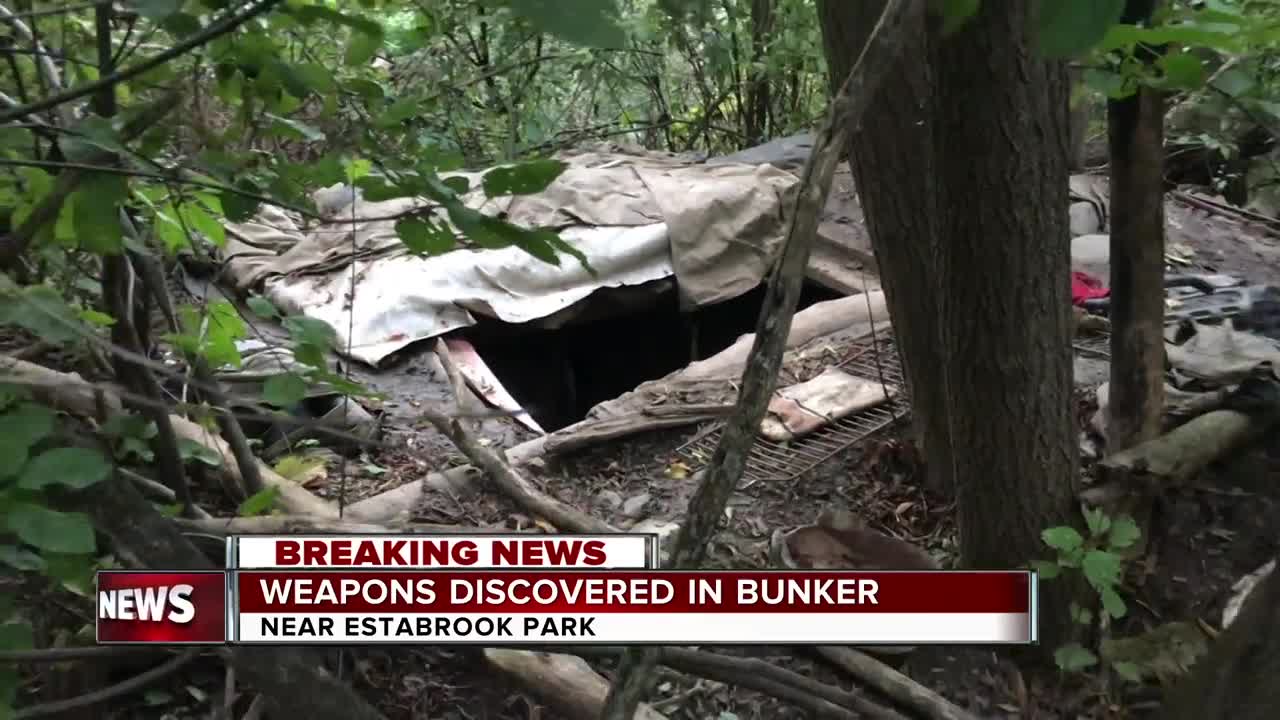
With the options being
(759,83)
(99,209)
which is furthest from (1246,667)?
(759,83)

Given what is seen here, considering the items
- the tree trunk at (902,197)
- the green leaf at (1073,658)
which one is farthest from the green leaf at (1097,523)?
the tree trunk at (902,197)

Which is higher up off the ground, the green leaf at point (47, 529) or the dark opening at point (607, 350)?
the green leaf at point (47, 529)

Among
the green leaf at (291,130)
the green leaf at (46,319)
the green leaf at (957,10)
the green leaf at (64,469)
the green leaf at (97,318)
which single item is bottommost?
the green leaf at (64,469)

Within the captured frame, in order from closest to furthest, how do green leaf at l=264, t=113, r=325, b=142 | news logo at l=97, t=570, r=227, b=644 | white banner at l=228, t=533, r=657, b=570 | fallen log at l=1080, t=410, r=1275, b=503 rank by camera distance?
news logo at l=97, t=570, r=227, b=644, green leaf at l=264, t=113, r=325, b=142, white banner at l=228, t=533, r=657, b=570, fallen log at l=1080, t=410, r=1275, b=503

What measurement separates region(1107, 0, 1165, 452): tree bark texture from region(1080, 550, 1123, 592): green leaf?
55 cm

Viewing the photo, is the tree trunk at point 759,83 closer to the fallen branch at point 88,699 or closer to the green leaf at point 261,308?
the green leaf at point 261,308

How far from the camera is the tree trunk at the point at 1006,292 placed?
6.68 feet

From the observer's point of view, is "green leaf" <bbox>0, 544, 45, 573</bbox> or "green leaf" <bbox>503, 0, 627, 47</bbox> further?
"green leaf" <bbox>0, 544, 45, 573</bbox>

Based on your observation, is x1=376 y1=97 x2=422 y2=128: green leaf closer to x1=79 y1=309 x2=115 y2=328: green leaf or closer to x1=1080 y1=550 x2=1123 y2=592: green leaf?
x1=79 y1=309 x2=115 y2=328: green leaf

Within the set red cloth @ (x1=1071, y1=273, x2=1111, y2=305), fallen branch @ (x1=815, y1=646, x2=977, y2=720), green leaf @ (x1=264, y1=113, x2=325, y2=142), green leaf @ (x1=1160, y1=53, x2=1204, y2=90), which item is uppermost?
green leaf @ (x1=1160, y1=53, x2=1204, y2=90)

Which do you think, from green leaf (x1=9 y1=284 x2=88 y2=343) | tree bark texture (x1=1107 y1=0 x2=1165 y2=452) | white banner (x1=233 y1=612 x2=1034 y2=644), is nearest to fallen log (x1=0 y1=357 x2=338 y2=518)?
white banner (x1=233 y1=612 x2=1034 y2=644)

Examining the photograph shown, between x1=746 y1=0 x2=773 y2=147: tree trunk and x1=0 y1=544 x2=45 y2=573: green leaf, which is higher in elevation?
x1=746 y1=0 x2=773 y2=147: tree trunk

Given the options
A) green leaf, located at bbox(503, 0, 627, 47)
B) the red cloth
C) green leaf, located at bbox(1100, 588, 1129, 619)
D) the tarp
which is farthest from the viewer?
the tarp

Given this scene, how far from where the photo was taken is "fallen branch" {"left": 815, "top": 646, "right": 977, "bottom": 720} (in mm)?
2328
